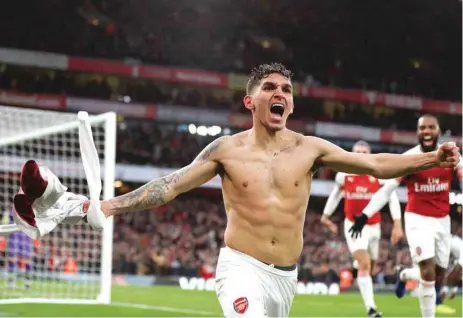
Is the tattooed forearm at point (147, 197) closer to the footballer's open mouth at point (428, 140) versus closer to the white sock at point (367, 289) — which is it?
the footballer's open mouth at point (428, 140)

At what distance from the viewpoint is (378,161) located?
4.57 metres

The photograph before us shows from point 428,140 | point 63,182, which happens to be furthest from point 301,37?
point 428,140

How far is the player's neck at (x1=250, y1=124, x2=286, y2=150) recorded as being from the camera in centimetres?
462

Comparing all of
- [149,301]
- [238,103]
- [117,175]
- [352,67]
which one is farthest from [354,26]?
[149,301]

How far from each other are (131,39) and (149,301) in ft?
76.4

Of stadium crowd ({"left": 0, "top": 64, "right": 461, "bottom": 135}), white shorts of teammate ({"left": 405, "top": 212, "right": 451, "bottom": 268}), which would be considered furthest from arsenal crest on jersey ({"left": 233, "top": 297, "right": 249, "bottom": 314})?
stadium crowd ({"left": 0, "top": 64, "right": 461, "bottom": 135})

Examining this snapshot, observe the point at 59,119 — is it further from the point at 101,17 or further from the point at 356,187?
the point at 101,17

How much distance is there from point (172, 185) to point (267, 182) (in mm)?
563

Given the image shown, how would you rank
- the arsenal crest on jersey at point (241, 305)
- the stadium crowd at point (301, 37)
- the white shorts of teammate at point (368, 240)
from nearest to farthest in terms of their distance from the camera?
the arsenal crest on jersey at point (241, 305) → the white shorts of teammate at point (368, 240) → the stadium crowd at point (301, 37)

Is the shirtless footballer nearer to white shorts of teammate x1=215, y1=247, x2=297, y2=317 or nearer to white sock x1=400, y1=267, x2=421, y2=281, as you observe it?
white shorts of teammate x1=215, y1=247, x2=297, y2=317

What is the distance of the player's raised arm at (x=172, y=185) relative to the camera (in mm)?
4352

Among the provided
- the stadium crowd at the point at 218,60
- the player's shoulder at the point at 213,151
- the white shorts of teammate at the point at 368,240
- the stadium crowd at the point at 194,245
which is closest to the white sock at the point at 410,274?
the white shorts of teammate at the point at 368,240

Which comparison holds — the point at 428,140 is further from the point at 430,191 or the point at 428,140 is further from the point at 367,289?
the point at 367,289

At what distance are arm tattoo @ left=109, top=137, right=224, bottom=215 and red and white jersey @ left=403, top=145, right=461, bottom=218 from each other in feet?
15.0
